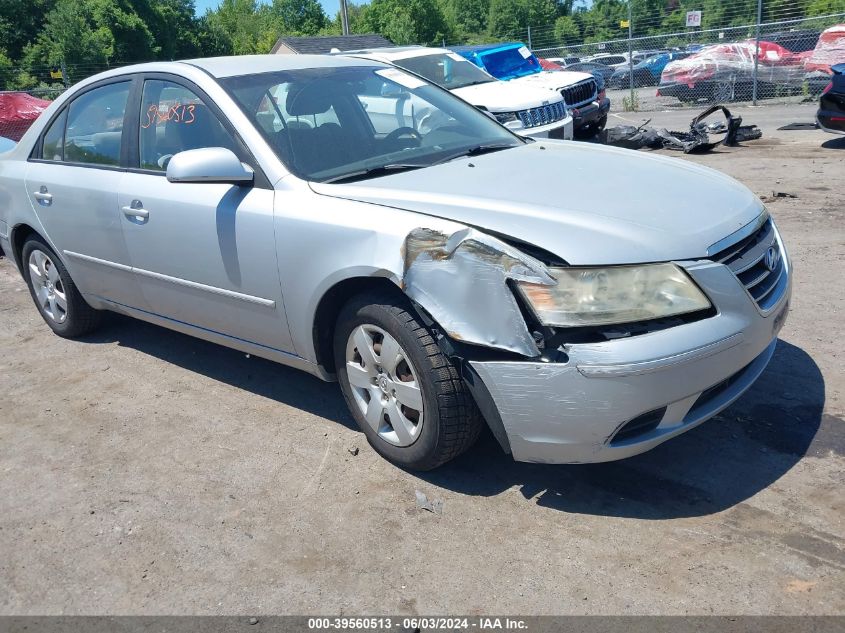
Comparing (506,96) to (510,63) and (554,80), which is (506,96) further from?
(510,63)

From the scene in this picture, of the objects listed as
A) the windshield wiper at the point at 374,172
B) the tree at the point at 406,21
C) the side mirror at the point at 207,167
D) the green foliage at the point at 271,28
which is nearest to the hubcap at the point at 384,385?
the windshield wiper at the point at 374,172

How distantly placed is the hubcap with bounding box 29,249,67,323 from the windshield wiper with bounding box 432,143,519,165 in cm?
283

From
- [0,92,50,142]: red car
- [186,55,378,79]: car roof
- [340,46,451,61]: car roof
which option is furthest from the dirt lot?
[0,92,50,142]: red car

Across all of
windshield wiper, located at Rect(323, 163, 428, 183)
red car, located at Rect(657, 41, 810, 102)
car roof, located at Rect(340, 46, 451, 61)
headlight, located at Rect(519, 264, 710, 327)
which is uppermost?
car roof, located at Rect(340, 46, 451, 61)

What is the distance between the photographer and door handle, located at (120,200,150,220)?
162 inches

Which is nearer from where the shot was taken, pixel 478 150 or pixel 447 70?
pixel 478 150

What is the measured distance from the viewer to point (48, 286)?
17.6 ft

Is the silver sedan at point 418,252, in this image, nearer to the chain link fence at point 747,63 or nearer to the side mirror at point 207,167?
the side mirror at point 207,167

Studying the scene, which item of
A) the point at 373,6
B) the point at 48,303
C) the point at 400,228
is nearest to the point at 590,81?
the point at 48,303

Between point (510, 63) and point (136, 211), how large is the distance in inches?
414

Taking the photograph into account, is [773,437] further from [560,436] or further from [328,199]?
[328,199]

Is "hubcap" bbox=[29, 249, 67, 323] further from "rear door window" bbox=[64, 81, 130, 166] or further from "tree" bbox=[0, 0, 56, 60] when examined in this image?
"tree" bbox=[0, 0, 56, 60]

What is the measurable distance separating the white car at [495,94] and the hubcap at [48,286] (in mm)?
4524

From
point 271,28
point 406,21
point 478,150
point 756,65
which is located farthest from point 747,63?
point 271,28
